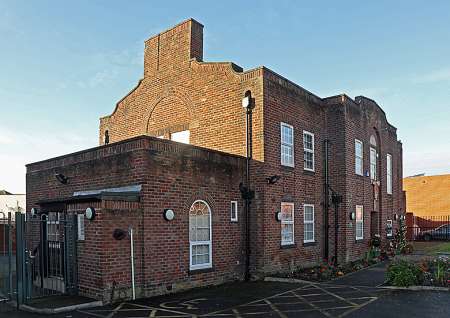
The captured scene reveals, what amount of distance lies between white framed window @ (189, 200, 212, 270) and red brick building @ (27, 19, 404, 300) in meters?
0.03

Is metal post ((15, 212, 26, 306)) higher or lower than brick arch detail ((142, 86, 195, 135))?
lower

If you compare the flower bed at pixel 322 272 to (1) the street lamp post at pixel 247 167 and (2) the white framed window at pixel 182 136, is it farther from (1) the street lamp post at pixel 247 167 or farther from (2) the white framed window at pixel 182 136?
(2) the white framed window at pixel 182 136

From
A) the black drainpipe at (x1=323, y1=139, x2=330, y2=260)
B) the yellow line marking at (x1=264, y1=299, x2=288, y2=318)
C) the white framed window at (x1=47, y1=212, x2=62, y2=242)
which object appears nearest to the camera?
the yellow line marking at (x1=264, y1=299, x2=288, y2=318)

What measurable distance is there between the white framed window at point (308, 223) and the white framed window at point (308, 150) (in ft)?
5.46

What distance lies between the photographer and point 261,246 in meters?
14.3

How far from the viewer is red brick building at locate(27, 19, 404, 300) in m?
11.1

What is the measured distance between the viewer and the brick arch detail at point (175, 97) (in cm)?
1739

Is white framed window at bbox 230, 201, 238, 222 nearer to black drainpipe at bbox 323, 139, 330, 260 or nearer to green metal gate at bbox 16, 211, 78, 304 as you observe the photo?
green metal gate at bbox 16, 211, 78, 304

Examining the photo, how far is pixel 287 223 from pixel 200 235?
14.5 feet

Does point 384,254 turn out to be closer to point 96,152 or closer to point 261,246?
point 261,246

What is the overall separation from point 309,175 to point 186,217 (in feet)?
23.6

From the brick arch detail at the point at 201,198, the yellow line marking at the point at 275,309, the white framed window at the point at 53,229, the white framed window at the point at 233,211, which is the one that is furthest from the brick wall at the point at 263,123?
the white framed window at the point at 53,229

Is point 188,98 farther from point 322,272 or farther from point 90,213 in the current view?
point 322,272

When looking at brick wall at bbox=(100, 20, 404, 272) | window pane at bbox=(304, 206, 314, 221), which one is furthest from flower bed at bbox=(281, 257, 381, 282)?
window pane at bbox=(304, 206, 314, 221)
